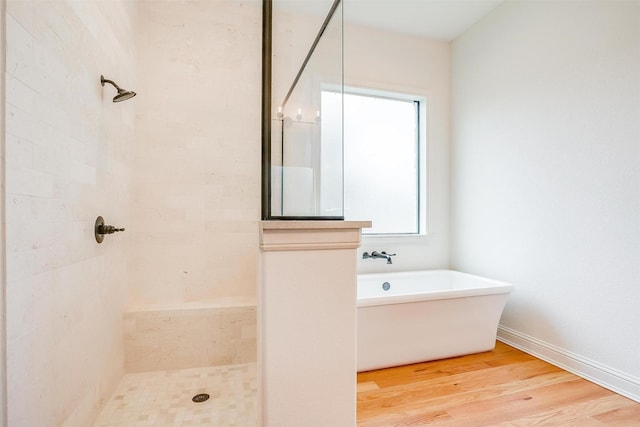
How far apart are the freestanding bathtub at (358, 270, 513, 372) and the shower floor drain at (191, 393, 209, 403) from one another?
35.0 inches

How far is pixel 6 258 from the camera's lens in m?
0.85

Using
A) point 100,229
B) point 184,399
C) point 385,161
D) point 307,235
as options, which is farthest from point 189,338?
point 385,161

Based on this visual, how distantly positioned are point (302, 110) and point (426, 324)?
154cm

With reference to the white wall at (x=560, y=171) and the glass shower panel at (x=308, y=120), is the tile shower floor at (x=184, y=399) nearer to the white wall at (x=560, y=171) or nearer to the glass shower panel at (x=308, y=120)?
the glass shower panel at (x=308, y=120)

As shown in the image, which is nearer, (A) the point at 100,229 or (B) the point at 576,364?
(A) the point at 100,229

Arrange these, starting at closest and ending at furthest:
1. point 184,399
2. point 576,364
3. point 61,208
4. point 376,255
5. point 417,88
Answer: point 61,208 < point 184,399 < point 576,364 < point 376,255 < point 417,88

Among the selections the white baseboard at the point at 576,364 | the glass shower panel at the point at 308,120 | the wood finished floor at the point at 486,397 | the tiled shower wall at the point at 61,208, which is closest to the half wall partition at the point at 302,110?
the glass shower panel at the point at 308,120

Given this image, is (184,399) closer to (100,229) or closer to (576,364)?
(100,229)

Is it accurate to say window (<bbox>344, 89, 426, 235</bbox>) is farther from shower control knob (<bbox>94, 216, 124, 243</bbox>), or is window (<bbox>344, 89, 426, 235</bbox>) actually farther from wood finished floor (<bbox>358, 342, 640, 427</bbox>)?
shower control knob (<bbox>94, 216, 124, 243</bbox>)

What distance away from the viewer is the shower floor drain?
1549mm

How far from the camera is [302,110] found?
1.42 m

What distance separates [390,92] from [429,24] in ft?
2.17

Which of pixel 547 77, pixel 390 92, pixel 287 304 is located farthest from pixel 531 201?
pixel 287 304

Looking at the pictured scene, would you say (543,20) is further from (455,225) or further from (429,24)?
(455,225)
